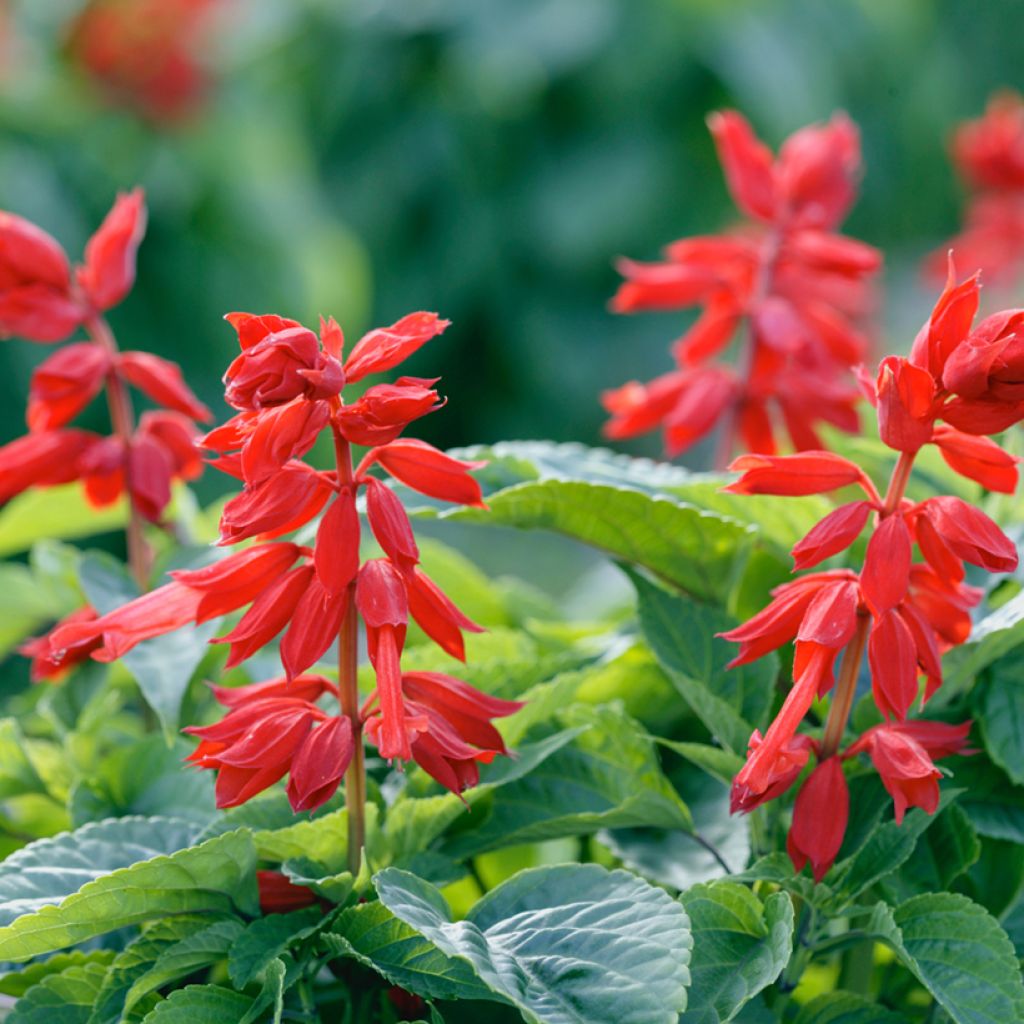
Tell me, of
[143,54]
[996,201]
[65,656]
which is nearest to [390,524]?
[65,656]

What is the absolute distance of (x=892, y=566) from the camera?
1.97 feet

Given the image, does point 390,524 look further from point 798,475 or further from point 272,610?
point 798,475

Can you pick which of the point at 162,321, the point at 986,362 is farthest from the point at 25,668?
the point at 162,321

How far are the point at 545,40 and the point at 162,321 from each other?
133 centimetres

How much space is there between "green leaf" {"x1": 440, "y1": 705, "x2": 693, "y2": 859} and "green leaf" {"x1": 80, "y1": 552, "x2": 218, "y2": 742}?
158 millimetres

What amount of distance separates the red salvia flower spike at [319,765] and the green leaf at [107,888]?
0.13 ft

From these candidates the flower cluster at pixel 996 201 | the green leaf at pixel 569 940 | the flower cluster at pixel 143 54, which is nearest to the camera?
the green leaf at pixel 569 940

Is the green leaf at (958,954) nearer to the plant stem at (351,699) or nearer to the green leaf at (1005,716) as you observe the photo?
the green leaf at (1005,716)

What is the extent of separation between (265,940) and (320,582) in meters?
0.17

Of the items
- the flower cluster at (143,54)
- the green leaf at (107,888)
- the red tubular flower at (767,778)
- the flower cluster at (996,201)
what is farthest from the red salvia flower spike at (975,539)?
the flower cluster at (143,54)

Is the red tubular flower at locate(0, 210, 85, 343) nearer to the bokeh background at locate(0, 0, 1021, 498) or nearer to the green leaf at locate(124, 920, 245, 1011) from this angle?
the green leaf at locate(124, 920, 245, 1011)

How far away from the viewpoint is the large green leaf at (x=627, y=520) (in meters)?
0.76

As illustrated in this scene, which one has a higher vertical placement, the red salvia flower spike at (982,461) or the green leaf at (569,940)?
the red salvia flower spike at (982,461)

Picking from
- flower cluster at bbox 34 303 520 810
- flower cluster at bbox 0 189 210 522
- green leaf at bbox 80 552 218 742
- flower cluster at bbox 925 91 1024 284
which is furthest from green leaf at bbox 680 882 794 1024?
flower cluster at bbox 925 91 1024 284
